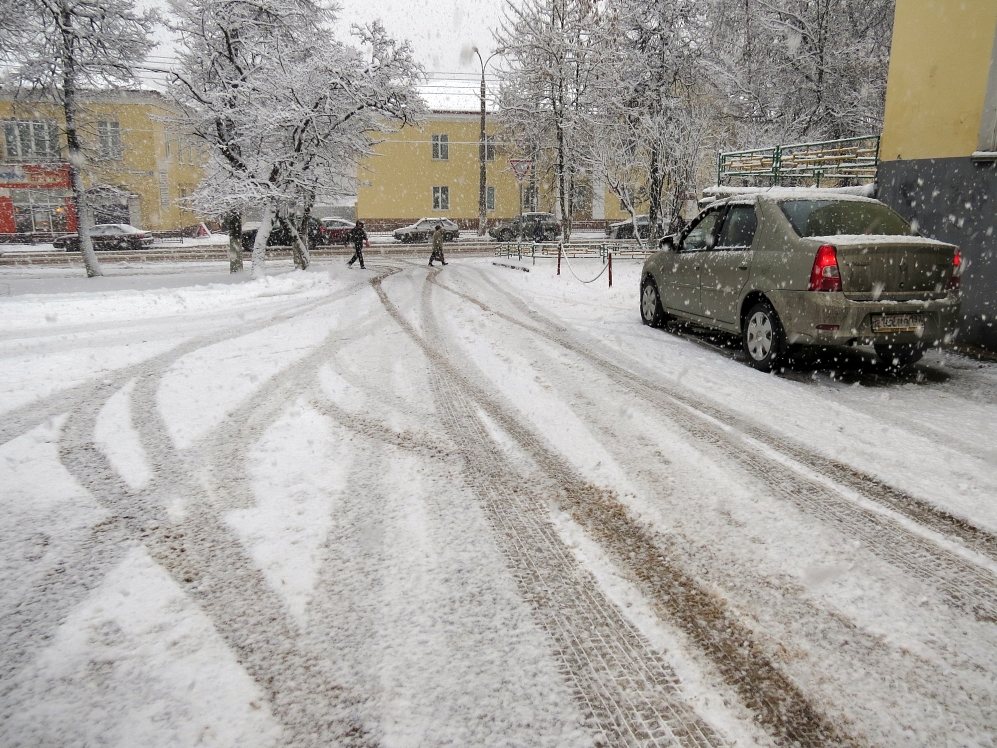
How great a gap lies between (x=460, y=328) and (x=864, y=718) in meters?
7.45

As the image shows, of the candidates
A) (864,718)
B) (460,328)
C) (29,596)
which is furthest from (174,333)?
(864,718)

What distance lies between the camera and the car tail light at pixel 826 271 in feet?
18.5

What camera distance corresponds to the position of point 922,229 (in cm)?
823

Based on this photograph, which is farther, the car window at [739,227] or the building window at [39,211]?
the building window at [39,211]

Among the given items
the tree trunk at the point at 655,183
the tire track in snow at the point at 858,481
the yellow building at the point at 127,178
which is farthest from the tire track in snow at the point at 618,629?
the yellow building at the point at 127,178

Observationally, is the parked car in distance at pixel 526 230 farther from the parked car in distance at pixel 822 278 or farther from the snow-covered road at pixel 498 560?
the snow-covered road at pixel 498 560

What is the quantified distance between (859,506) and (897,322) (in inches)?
119

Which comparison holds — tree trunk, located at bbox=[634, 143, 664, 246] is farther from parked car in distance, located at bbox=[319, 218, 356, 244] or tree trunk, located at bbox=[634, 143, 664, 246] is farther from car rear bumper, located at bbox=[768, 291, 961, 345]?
car rear bumper, located at bbox=[768, 291, 961, 345]

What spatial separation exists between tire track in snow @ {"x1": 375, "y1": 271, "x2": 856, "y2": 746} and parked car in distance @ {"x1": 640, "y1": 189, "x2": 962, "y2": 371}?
129 inches

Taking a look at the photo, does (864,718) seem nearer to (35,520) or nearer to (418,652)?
(418,652)

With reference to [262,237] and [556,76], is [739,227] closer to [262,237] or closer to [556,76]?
[262,237]

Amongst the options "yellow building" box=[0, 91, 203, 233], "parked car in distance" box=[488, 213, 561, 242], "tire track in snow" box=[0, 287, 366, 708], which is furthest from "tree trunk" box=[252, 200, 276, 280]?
"parked car in distance" box=[488, 213, 561, 242]

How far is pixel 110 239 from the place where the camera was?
3231 cm

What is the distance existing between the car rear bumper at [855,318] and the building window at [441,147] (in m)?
42.1
